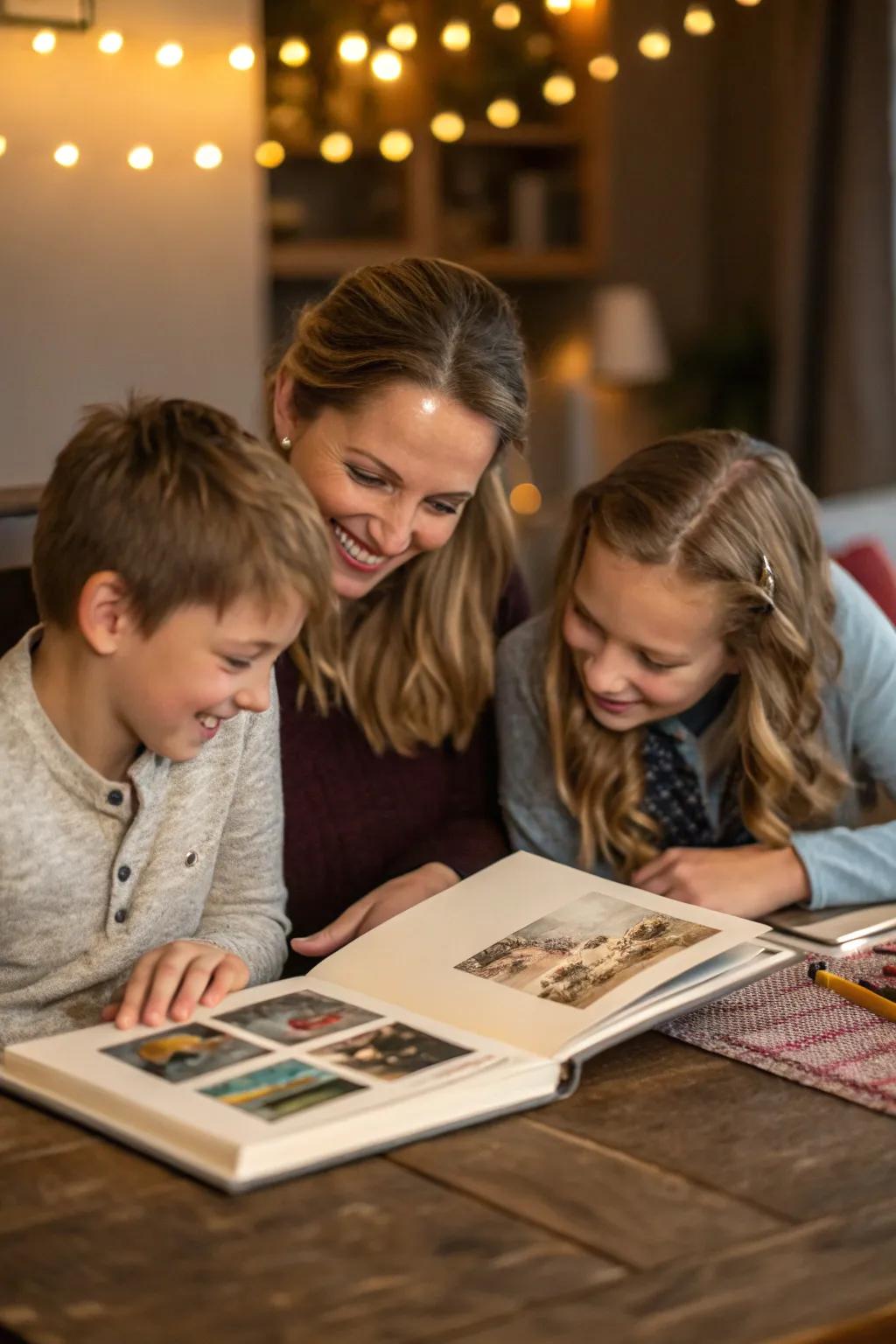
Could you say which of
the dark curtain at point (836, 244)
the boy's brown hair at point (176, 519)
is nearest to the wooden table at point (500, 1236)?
the boy's brown hair at point (176, 519)

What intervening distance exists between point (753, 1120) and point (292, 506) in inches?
21.7

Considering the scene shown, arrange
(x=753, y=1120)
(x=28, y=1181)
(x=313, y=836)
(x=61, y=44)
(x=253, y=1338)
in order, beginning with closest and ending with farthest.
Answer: (x=253, y=1338), (x=28, y=1181), (x=753, y=1120), (x=313, y=836), (x=61, y=44)

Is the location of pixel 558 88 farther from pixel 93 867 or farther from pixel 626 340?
pixel 93 867

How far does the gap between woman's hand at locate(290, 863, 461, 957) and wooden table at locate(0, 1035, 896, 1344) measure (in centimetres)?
39

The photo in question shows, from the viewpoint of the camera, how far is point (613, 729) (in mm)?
1662

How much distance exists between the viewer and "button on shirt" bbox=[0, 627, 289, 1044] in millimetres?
1262

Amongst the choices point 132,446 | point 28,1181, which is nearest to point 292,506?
point 132,446

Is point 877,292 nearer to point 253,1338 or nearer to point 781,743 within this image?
point 781,743

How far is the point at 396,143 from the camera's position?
4.96 meters

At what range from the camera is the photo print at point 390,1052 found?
1.02 metres

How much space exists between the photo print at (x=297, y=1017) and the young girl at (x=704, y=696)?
0.46 metres

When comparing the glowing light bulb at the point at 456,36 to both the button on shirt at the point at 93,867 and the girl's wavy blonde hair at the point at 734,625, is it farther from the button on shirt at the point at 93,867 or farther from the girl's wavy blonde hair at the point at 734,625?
the button on shirt at the point at 93,867

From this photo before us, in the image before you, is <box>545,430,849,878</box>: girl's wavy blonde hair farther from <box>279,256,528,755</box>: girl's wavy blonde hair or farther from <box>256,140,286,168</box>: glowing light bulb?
<box>256,140,286,168</box>: glowing light bulb

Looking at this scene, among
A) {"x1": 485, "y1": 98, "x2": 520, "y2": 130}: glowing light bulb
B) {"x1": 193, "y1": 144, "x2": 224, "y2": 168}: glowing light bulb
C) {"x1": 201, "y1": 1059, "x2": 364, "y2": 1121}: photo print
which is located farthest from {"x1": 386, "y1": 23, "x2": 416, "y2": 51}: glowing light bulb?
{"x1": 201, "y1": 1059, "x2": 364, "y2": 1121}: photo print
